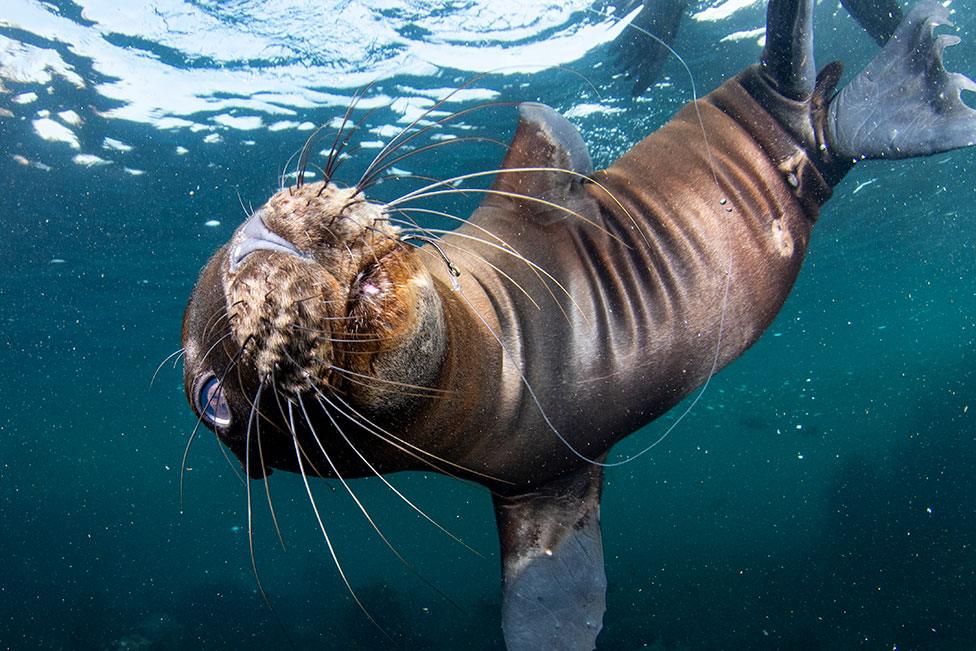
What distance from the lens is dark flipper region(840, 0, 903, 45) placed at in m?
4.89

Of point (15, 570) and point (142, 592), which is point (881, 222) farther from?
point (15, 570)

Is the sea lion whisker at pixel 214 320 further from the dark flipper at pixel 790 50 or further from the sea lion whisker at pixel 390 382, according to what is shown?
the dark flipper at pixel 790 50

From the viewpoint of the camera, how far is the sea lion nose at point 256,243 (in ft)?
5.07

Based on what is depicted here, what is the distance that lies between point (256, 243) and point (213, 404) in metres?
0.62

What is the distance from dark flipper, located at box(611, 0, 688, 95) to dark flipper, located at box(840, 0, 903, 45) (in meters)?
3.80

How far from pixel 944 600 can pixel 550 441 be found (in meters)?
17.0

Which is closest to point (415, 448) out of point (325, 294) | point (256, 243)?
point (325, 294)

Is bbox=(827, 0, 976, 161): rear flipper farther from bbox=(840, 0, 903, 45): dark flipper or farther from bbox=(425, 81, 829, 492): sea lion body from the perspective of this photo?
bbox=(840, 0, 903, 45): dark flipper

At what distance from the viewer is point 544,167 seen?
116 inches

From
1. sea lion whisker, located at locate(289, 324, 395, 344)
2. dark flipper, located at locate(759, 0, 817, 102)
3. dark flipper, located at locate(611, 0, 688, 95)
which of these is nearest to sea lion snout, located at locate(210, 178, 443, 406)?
sea lion whisker, located at locate(289, 324, 395, 344)

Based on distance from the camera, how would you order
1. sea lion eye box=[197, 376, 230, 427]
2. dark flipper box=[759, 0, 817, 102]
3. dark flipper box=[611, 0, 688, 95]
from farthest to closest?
dark flipper box=[611, 0, 688, 95], dark flipper box=[759, 0, 817, 102], sea lion eye box=[197, 376, 230, 427]

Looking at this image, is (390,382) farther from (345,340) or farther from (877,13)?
(877,13)

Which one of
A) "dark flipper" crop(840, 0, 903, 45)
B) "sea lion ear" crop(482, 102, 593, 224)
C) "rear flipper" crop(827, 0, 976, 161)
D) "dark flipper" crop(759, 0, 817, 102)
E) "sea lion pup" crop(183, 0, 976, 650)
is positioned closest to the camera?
"sea lion pup" crop(183, 0, 976, 650)

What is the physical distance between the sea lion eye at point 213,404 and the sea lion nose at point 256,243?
436 millimetres
